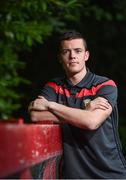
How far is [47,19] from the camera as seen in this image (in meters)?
7.36

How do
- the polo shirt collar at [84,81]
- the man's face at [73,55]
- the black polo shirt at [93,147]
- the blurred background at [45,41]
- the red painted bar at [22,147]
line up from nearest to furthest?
1. the red painted bar at [22,147]
2. the black polo shirt at [93,147]
3. the polo shirt collar at [84,81]
4. the man's face at [73,55]
5. the blurred background at [45,41]

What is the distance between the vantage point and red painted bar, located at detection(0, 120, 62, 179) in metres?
1.72

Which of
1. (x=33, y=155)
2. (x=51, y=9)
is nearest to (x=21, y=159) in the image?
(x=33, y=155)

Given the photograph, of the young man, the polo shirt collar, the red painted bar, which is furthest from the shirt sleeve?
the red painted bar

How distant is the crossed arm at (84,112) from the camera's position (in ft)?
10.1

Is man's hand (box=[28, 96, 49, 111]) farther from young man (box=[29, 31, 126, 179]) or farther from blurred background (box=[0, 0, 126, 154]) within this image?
blurred background (box=[0, 0, 126, 154])

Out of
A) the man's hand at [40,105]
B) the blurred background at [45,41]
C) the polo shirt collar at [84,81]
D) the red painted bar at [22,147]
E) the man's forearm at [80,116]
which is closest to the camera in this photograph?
the red painted bar at [22,147]

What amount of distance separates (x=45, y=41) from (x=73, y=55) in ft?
21.3

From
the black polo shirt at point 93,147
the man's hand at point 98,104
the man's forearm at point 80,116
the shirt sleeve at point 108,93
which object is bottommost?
the black polo shirt at point 93,147

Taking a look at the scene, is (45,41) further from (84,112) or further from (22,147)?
(22,147)

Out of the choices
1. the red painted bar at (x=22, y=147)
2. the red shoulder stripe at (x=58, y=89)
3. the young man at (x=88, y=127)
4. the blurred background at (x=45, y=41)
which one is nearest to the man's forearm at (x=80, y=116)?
the young man at (x=88, y=127)

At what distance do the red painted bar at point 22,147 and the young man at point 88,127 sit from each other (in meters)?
0.48

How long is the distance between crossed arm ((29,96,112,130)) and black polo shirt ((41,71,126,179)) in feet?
0.26

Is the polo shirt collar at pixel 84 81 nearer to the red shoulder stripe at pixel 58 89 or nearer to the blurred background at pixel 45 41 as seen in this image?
the red shoulder stripe at pixel 58 89
